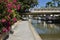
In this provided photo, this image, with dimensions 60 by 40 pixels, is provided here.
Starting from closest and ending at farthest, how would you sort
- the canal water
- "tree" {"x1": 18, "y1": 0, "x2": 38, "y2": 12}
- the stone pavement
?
the stone pavement
the canal water
"tree" {"x1": 18, "y1": 0, "x2": 38, "y2": 12}

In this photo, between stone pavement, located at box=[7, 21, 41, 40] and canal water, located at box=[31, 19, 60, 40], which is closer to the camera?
stone pavement, located at box=[7, 21, 41, 40]

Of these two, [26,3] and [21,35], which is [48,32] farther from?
[26,3]

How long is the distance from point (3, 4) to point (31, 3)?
196 ft

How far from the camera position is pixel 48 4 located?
13412cm

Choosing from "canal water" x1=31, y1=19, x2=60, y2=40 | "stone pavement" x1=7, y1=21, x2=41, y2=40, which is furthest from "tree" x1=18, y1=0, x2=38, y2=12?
"stone pavement" x1=7, y1=21, x2=41, y2=40

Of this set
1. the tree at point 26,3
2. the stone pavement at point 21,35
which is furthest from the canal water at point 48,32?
the tree at point 26,3

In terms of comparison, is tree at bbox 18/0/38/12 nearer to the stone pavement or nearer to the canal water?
the canal water

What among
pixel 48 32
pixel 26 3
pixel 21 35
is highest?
pixel 21 35

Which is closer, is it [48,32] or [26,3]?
[48,32]

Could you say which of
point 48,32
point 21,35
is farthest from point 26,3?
point 21,35

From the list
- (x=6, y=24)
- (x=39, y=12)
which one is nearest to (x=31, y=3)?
(x=39, y=12)

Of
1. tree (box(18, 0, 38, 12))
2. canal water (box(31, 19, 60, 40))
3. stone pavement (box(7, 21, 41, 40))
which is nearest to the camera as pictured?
stone pavement (box(7, 21, 41, 40))

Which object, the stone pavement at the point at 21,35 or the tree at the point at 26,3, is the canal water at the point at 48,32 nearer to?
the stone pavement at the point at 21,35

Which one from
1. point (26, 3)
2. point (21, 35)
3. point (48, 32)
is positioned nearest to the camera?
point (21, 35)
